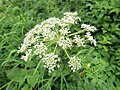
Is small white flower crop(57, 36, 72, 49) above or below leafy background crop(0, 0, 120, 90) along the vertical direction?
above

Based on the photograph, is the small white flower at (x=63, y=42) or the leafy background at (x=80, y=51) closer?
the small white flower at (x=63, y=42)

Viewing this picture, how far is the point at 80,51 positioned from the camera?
2.93m

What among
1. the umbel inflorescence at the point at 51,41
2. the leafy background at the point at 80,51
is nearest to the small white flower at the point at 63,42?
the umbel inflorescence at the point at 51,41

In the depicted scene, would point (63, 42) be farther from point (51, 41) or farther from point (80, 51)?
point (80, 51)

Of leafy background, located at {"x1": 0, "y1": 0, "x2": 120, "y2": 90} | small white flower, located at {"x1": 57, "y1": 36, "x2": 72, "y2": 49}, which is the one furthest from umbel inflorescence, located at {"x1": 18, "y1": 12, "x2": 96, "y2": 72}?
leafy background, located at {"x1": 0, "y1": 0, "x2": 120, "y2": 90}

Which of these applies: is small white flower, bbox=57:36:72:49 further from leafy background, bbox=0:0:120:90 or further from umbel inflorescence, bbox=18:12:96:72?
leafy background, bbox=0:0:120:90

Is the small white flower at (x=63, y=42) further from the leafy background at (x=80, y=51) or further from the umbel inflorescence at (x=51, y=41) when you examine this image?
the leafy background at (x=80, y=51)

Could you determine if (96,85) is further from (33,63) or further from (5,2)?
(5,2)

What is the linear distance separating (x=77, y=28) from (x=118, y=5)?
624 millimetres

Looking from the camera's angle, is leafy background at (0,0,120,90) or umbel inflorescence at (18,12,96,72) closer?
umbel inflorescence at (18,12,96,72)

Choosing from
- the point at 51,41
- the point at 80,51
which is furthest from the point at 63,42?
the point at 80,51

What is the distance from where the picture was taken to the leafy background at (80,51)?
2.91m

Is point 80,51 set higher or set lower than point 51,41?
lower

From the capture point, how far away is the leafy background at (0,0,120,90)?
9.53 feet
